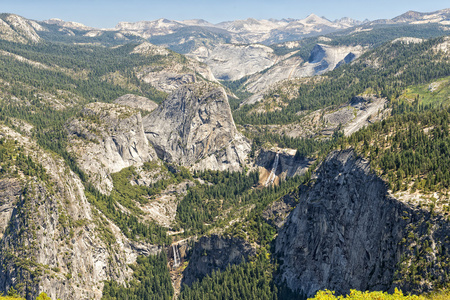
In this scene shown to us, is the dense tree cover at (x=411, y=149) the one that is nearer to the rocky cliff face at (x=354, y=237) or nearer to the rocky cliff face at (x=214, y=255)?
the rocky cliff face at (x=354, y=237)

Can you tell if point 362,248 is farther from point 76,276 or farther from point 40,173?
point 40,173

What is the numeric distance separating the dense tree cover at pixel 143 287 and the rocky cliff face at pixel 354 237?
1950 inches

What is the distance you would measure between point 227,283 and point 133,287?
41.1 meters

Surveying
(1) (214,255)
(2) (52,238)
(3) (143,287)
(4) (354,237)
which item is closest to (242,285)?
(1) (214,255)

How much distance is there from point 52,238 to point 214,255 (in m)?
63.4

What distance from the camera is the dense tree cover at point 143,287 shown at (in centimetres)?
17662

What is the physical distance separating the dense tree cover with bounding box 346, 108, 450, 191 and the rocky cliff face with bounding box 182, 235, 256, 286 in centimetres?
6170

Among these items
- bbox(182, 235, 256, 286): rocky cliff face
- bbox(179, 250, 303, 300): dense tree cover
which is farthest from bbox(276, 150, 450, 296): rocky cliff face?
bbox(182, 235, 256, 286): rocky cliff face

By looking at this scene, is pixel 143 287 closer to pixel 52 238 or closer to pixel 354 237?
pixel 52 238

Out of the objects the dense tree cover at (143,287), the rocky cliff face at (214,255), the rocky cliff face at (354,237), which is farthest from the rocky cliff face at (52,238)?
the rocky cliff face at (354,237)

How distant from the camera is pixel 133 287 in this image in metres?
187

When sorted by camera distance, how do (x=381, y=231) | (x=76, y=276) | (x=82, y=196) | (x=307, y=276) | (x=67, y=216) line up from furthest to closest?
(x=82, y=196), (x=67, y=216), (x=76, y=276), (x=307, y=276), (x=381, y=231)

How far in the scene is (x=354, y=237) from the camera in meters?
132

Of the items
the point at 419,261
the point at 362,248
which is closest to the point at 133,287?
the point at 362,248
